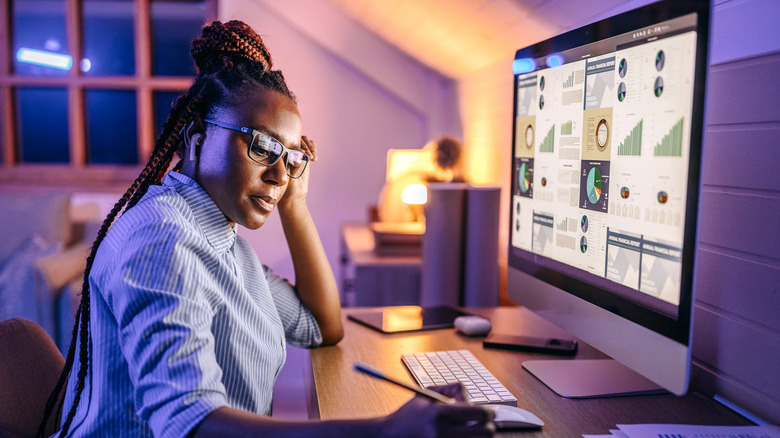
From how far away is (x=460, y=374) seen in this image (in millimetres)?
992

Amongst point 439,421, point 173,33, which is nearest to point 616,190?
point 439,421

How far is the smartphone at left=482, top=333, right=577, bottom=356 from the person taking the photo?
3.79ft

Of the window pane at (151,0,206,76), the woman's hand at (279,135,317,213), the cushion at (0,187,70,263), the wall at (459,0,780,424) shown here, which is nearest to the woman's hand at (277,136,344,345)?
the woman's hand at (279,135,317,213)

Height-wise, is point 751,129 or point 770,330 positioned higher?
point 751,129

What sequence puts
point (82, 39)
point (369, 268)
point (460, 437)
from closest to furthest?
point (460, 437)
point (369, 268)
point (82, 39)

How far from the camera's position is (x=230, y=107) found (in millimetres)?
955

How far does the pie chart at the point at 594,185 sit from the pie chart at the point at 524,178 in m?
0.25

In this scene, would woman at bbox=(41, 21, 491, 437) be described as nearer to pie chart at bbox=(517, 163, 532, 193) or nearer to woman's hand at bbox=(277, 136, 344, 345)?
woman's hand at bbox=(277, 136, 344, 345)

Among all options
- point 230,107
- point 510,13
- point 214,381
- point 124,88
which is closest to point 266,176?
point 230,107

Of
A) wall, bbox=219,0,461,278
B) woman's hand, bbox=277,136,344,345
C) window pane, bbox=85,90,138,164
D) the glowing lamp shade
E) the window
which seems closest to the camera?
woman's hand, bbox=277,136,344,345

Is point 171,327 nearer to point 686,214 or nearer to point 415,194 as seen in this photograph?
point 686,214

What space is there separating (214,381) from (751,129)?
839mm

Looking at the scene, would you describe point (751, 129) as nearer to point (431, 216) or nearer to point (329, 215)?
point (431, 216)

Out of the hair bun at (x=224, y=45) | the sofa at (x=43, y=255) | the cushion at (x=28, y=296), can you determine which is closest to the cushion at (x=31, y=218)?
the sofa at (x=43, y=255)
